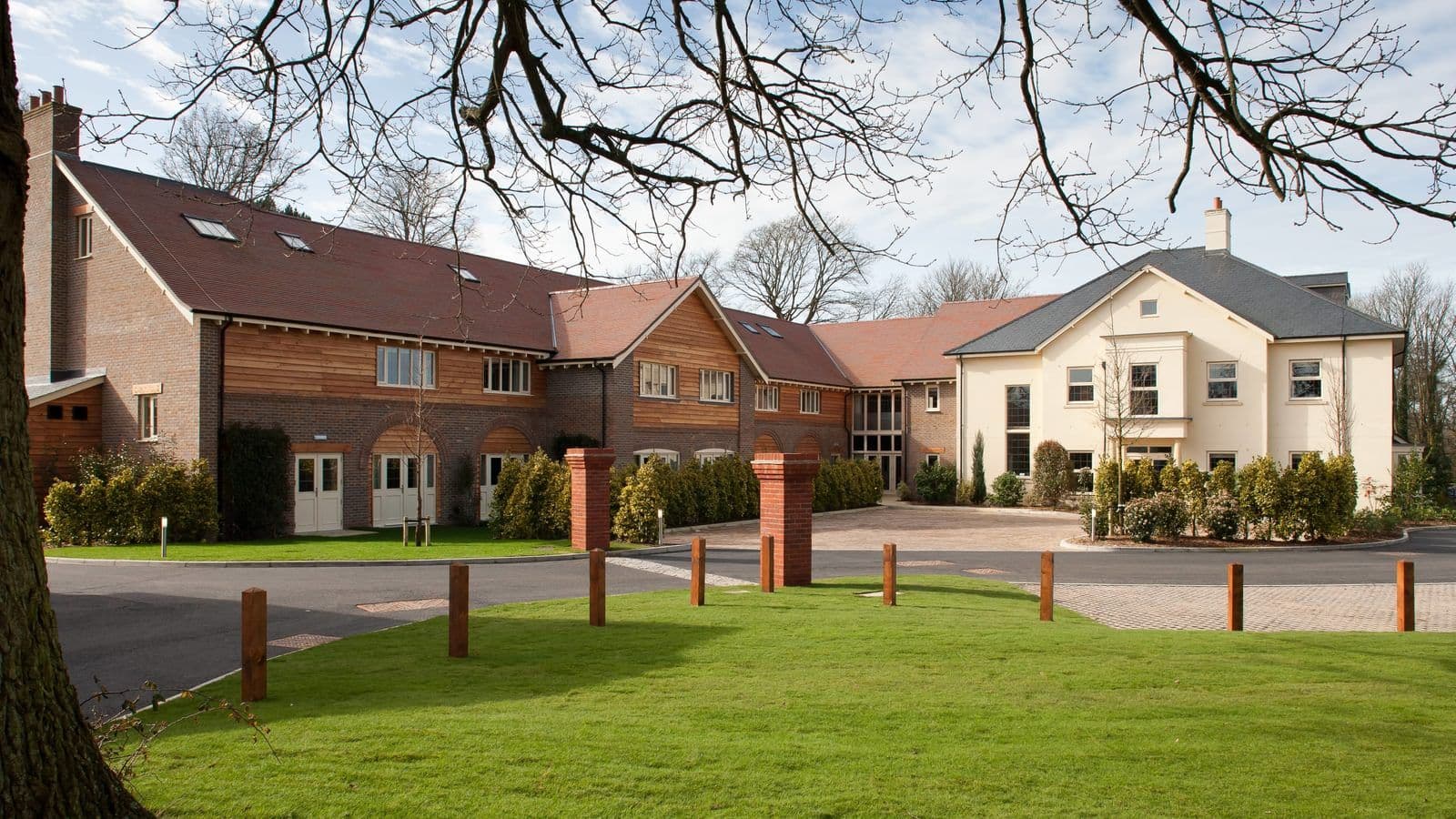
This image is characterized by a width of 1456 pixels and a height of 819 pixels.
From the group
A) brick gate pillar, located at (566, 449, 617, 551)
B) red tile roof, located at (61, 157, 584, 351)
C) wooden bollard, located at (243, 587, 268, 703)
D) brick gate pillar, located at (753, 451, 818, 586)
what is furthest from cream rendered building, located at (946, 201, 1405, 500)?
wooden bollard, located at (243, 587, 268, 703)

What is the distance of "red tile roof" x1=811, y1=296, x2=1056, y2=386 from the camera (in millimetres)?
45250

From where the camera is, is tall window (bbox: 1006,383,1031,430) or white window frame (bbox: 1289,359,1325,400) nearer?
white window frame (bbox: 1289,359,1325,400)

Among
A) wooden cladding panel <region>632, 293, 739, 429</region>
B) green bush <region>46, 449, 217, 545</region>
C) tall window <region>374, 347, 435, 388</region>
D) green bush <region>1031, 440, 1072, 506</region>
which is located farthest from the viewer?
green bush <region>1031, 440, 1072, 506</region>

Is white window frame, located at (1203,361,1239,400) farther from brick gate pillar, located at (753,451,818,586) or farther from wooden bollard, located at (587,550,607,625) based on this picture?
wooden bollard, located at (587,550,607,625)

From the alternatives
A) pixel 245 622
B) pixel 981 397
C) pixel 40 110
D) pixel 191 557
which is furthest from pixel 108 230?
pixel 981 397

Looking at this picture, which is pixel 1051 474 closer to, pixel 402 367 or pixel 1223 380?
pixel 1223 380

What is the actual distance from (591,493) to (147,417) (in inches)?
471

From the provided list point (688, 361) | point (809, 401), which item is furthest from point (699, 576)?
point (809, 401)

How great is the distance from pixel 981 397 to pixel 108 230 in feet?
100

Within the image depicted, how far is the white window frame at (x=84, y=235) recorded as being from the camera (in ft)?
84.3

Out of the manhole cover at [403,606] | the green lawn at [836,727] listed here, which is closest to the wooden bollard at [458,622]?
the green lawn at [836,727]

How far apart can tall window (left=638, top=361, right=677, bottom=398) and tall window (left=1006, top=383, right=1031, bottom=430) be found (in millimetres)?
14341

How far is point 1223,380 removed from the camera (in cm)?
3522

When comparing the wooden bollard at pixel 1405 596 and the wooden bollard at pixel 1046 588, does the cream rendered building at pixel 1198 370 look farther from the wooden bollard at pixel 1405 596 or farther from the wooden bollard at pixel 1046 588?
the wooden bollard at pixel 1046 588
